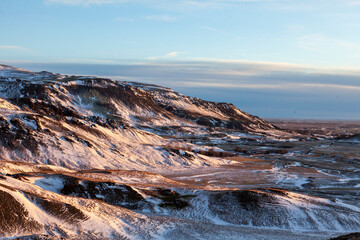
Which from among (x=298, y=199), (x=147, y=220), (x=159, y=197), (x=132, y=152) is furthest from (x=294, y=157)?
(x=147, y=220)

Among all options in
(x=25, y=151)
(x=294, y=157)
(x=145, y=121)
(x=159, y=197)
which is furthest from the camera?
(x=145, y=121)

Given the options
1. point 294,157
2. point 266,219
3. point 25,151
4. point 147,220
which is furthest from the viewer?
point 294,157

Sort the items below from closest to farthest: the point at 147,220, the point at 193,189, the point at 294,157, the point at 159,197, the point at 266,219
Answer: the point at 147,220 < the point at 266,219 < the point at 159,197 < the point at 193,189 < the point at 294,157

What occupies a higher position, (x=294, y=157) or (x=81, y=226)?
(x=81, y=226)

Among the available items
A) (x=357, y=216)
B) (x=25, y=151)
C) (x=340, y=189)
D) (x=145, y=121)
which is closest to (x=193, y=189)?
(x=357, y=216)

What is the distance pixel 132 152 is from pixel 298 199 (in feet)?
159

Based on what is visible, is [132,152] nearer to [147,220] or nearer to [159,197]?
[159,197]

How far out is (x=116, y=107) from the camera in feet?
625

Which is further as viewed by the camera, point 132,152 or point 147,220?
point 132,152

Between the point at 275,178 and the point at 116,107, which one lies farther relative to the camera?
the point at 116,107

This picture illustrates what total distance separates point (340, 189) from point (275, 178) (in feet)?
45.8

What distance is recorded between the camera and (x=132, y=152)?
96.0 meters

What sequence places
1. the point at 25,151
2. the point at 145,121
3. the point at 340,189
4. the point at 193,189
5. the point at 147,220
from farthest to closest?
the point at 145,121 < the point at 25,151 < the point at 340,189 < the point at 193,189 < the point at 147,220

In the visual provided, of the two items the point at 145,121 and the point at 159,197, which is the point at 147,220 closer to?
the point at 159,197
